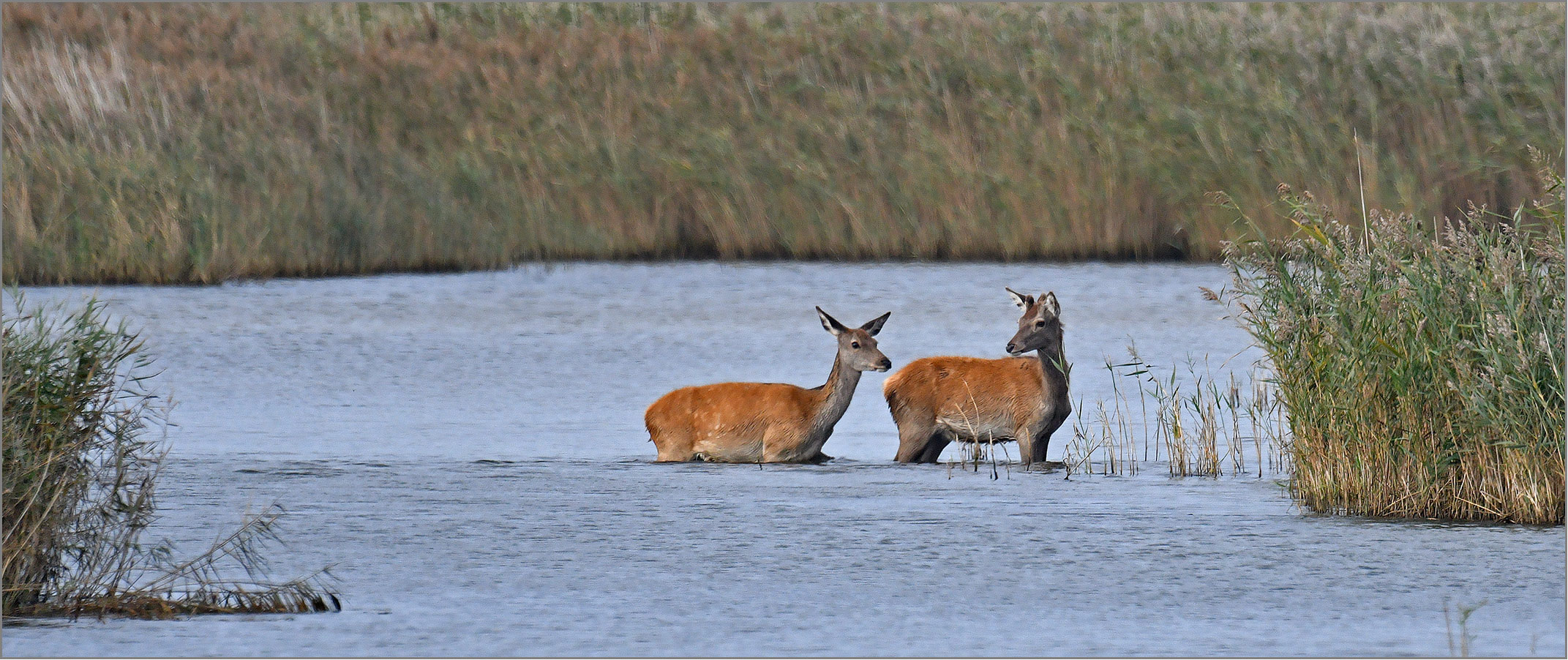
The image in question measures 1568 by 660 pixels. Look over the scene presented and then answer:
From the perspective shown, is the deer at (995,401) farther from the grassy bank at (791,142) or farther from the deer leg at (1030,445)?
the grassy bank at (791,142)

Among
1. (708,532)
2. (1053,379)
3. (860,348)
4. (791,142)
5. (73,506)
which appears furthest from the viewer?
(791,142)

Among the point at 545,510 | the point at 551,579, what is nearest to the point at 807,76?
the point at 545,510

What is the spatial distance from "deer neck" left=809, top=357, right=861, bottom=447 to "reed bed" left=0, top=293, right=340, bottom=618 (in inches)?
152

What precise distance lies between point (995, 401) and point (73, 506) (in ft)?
16.5

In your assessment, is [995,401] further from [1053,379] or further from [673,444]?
[673,444]

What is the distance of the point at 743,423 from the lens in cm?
1077

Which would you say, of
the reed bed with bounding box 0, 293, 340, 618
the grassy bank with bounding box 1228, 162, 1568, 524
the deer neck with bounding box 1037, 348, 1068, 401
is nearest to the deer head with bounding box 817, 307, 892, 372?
Result: the deer neck with bounding box 1037, 348, 1068, 401

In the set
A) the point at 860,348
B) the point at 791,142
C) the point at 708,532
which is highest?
the point at 791,142

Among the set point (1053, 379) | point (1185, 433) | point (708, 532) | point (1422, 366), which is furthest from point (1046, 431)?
point (708, 532)

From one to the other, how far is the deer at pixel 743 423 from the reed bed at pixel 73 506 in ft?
11.8

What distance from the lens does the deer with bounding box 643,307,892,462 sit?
10773 millimetres

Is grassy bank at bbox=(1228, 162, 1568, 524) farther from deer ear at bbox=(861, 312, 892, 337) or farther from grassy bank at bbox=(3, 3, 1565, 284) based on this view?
grassy bank at bbox=(3, 3, 1565, 284)

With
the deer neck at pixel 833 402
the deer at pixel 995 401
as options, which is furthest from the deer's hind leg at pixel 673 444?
the deer at pixel 995 401

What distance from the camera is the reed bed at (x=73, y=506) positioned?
676cm
